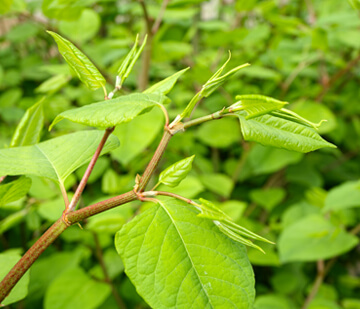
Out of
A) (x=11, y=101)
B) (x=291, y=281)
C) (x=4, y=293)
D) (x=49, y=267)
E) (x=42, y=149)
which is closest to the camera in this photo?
(x=4, y=293)

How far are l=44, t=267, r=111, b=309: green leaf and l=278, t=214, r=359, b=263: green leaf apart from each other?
40 cm

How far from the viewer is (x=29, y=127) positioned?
44 cm

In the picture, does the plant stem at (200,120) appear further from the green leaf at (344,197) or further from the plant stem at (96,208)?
the green leaf at (344,197)

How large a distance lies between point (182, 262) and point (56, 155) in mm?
183

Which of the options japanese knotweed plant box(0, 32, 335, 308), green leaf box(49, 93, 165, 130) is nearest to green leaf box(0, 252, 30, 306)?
japanese knotweed plant box(0, 32, 335, 308)

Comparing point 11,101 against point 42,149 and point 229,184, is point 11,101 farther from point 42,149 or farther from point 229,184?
point 42,149

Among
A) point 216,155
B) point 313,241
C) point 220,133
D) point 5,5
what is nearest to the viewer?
point 5,5

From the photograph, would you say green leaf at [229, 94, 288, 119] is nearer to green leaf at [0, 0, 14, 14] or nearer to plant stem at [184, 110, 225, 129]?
plant stem at [184, 110, 225, 129]

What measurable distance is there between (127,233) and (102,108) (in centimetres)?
11

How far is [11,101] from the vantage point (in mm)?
1192

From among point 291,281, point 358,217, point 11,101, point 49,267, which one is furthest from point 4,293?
point 358,217

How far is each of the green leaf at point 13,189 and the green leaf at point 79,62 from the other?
0.12 meters

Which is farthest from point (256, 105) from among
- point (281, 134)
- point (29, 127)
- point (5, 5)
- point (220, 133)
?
point (220, 133)

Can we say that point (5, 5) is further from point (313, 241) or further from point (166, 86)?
point (313, 241)
